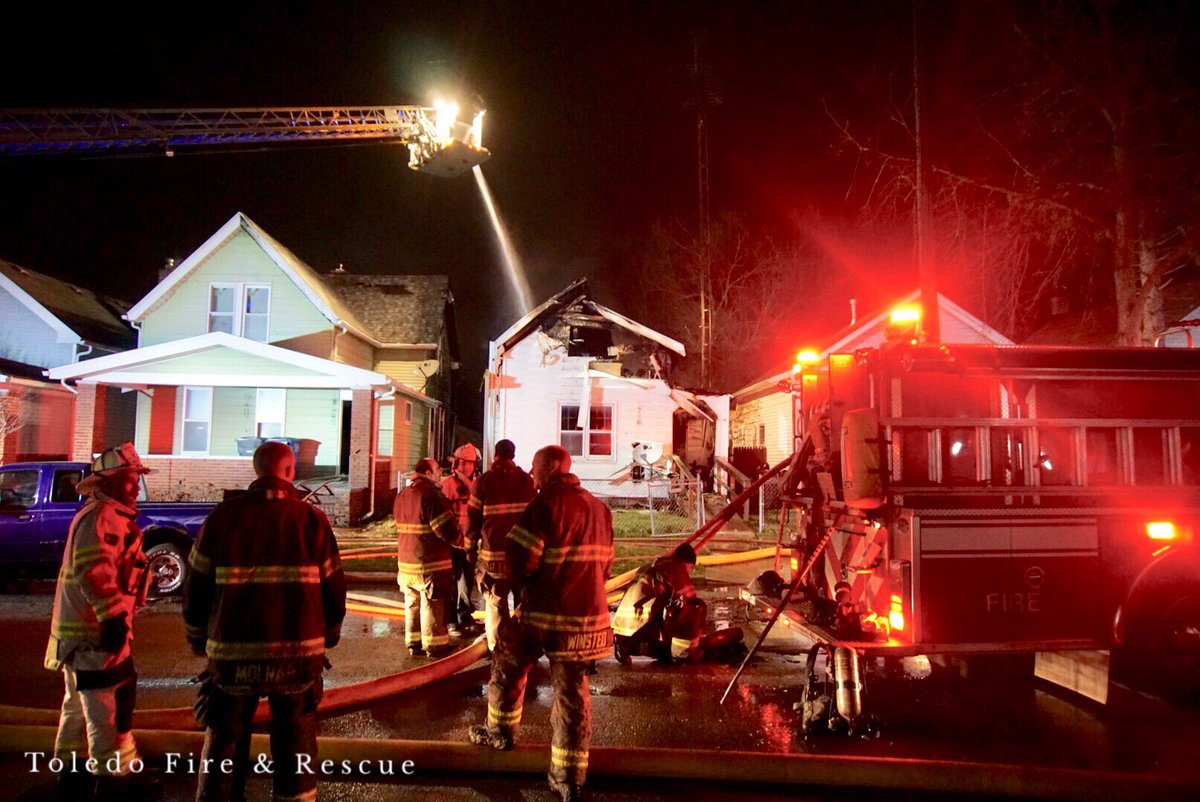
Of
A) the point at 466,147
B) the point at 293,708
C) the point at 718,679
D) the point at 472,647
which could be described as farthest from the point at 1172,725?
the point at 466,147

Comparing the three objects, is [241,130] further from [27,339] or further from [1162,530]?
[1162,530]

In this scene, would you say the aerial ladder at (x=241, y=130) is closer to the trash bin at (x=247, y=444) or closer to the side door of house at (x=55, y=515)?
the trash bin at (x=247, y=444)

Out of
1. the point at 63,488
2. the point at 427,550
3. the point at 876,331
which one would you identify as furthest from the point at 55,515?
Result: the point at 876,331

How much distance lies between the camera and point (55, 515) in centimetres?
880

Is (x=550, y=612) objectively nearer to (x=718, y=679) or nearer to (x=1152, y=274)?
(x=718, y=679)

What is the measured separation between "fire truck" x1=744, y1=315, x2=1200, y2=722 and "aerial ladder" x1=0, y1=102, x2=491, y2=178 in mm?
12750

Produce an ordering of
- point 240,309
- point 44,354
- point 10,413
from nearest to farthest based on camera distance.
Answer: point 10,413 → point 240,309 → point 44,354

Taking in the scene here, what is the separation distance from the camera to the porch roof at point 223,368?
48.9 feet

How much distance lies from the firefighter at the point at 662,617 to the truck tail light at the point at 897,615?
1755 millimetres

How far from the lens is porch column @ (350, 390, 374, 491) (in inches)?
592

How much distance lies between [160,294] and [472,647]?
654 inches

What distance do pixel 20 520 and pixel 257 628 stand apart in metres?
7.94

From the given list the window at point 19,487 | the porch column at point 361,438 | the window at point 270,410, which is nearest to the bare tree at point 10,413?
the window at point 270,410

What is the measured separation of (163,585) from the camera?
890cm
